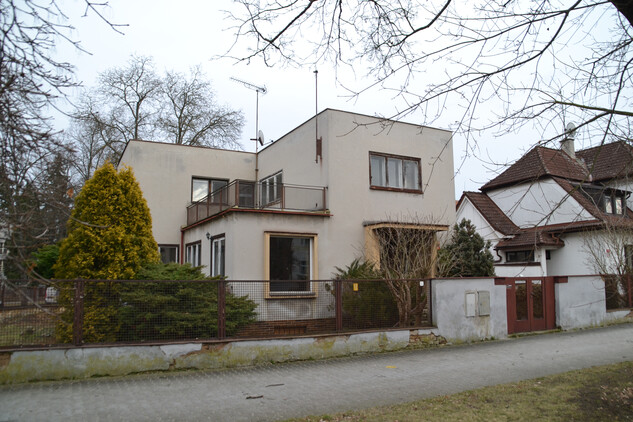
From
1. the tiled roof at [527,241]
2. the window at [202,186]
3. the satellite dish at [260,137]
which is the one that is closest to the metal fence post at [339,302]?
the window at [202,186]

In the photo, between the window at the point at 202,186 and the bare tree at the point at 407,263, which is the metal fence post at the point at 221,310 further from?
the window at the point at 202,186

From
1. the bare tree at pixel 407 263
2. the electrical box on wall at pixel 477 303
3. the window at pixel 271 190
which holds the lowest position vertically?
the electrical box on wall at pixel 477 303

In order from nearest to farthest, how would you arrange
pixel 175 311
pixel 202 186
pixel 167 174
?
pixel 175 311 → pixel 167 174 → pixel 202 186

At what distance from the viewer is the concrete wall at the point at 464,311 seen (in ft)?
39.5

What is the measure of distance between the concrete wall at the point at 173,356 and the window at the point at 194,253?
7643mm

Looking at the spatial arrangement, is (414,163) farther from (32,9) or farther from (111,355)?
(32,9)

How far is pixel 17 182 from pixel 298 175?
44.1 ft

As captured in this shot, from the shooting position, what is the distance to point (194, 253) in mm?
17797

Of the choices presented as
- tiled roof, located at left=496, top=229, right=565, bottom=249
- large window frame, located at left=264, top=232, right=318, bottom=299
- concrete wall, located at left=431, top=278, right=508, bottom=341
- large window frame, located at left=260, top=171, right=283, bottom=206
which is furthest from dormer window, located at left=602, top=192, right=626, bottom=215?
large window frame, located at left=264, top=232, right=318, bottom=299

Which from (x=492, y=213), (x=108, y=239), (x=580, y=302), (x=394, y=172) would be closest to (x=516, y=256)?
(x=492, y=213)

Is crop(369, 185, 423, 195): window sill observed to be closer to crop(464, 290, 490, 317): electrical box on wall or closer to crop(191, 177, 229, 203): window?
crop(464, 290, 490, 317): electrical box on wall

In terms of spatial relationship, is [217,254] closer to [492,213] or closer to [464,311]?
[464,311]

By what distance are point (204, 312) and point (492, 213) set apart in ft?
64.7

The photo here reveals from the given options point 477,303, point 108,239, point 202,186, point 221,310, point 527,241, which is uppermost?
point 202,186
